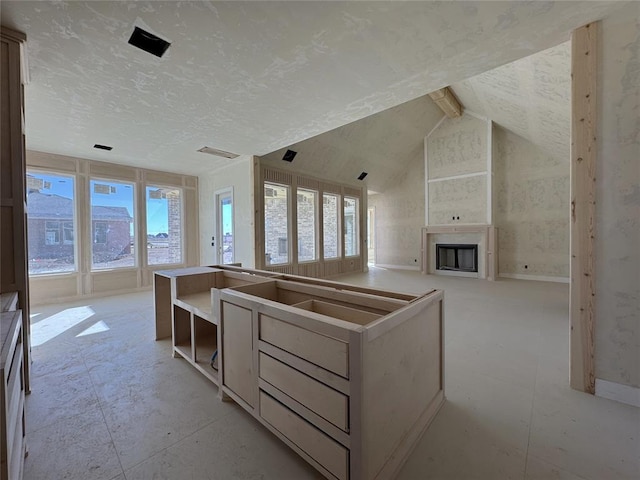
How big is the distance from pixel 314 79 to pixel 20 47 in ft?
8.01

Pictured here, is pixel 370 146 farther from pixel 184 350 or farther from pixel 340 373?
pixel 340 373

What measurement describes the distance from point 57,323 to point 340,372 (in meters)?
4.67

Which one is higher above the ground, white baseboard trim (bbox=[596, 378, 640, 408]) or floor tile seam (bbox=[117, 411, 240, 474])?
white baseboard trim (bbox=[596, 378, 640, 408])

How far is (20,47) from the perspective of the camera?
2.13 meters

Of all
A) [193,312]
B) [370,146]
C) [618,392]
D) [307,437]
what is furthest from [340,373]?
[370,146]

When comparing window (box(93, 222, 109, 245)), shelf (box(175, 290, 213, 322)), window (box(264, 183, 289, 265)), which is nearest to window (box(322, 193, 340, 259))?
window (box(264, 183, 289, 265))

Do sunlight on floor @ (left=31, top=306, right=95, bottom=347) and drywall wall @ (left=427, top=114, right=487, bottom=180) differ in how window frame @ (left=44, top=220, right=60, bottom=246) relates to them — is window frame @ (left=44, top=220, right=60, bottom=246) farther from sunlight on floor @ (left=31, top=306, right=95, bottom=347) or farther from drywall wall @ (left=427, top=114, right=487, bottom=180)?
drywall wall @ (left=427, top=114, right=487, bottom=180)

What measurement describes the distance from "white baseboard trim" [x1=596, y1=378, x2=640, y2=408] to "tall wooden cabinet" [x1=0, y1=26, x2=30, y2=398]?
4385 mm

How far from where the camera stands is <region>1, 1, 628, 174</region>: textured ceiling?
1896 mm

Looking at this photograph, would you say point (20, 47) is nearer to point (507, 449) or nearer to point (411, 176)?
point (507, 449)

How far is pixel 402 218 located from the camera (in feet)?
30.4

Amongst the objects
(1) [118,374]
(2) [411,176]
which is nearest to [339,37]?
(1) [118,374]

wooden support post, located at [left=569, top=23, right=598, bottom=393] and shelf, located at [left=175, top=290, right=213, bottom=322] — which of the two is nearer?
wooden support post, located at [left=569, top=23, right=598, bottom=393]

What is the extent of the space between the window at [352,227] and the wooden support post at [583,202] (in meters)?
6.43
